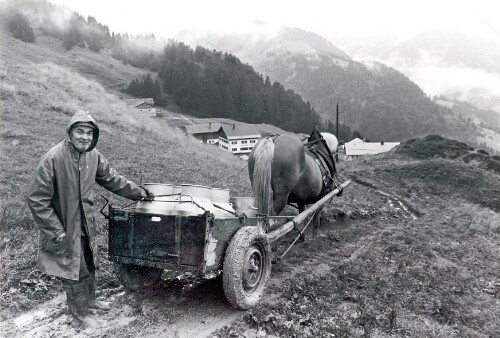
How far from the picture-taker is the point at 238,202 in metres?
5.32

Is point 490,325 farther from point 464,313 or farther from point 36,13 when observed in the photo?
point 36,13

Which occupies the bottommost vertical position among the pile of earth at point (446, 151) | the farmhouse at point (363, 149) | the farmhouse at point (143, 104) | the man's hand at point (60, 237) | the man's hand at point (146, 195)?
the farmhouse at point (363, 149)

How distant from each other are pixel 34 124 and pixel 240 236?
13.0m

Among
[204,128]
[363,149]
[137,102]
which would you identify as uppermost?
[137,102]

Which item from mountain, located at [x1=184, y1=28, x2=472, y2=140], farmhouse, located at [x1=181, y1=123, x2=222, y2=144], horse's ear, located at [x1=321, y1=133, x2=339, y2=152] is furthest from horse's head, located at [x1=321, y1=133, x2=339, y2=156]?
mountain, located at [x1=184, y1=28, x2=472, y2=140]

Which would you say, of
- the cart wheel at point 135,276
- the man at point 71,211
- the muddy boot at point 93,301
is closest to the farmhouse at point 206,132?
the cart wheel at point 135,276

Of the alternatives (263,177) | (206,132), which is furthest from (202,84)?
(263,177)

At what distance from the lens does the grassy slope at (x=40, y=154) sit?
4.43m

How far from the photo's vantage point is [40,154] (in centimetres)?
1015

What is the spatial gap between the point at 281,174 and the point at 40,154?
24.9 feet

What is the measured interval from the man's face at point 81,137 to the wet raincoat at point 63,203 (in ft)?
0.16

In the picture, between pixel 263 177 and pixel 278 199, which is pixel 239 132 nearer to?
pixel 278 199

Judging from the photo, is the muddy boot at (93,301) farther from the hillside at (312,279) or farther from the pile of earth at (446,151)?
the pile of earth at (446,151)

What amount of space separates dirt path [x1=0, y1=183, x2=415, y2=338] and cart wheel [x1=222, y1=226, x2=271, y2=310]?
0.27m
